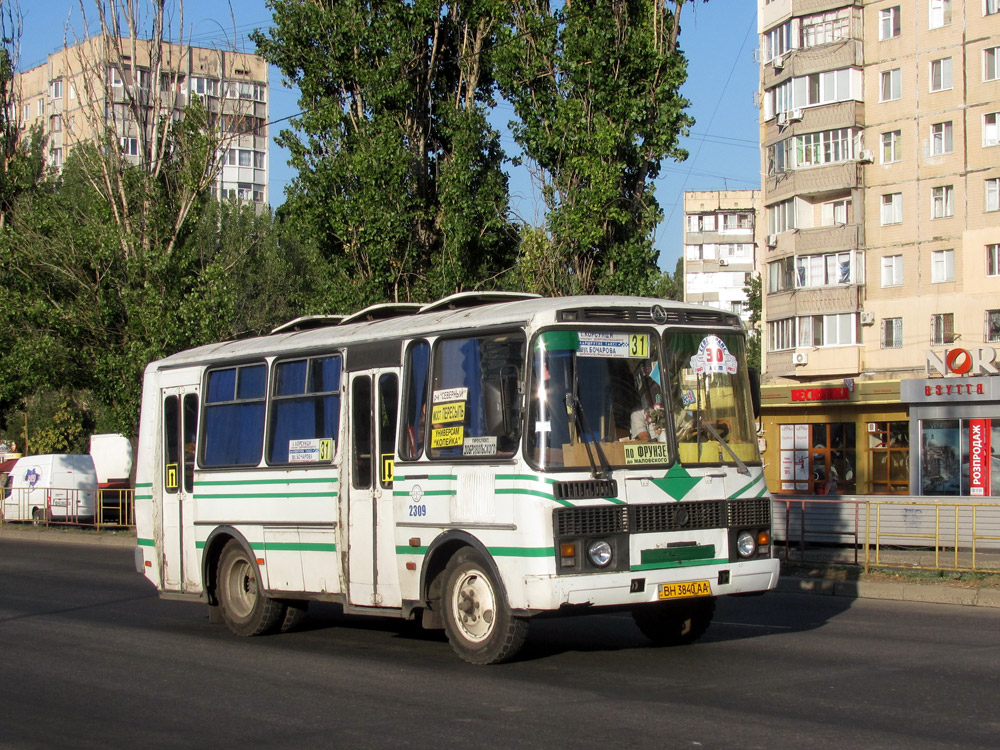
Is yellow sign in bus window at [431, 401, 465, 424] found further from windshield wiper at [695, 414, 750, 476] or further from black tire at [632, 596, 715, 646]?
black tire at [632, 596, 715, 646]

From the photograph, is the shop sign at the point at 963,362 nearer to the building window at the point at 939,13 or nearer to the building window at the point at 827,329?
the building window at the point at 827,329

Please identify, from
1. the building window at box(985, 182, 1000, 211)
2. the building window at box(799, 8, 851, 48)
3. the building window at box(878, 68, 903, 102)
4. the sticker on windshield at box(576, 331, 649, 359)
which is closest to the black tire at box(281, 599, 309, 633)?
the sticker on windshield at box(576, 331, 649, 359)

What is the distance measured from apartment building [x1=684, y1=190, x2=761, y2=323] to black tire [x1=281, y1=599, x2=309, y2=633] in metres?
97.3

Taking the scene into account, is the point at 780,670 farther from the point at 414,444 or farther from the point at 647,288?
the point at 647,288

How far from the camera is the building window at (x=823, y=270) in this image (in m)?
51.7

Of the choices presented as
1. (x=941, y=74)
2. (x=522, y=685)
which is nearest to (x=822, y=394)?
(x=941, y=74)

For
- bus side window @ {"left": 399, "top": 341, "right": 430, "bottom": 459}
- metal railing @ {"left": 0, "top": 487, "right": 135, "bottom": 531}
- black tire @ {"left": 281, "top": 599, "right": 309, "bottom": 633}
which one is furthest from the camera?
metal railing @ {"left": 0, "top": 487, "right": 135, "bottom": 531}

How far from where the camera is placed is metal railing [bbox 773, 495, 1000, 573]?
18109mm

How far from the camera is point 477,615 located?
9.83 meters

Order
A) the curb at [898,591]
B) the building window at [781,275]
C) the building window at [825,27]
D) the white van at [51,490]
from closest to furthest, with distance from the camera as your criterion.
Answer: the curb at [898,591], the white van at [51,490], the building window at [825,27], the building window at [781,275]

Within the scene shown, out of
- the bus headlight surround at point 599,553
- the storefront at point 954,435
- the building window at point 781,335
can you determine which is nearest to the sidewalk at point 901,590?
the bus headlight surround at point 599,553

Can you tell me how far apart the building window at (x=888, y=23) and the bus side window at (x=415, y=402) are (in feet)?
146

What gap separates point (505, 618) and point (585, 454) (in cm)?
133

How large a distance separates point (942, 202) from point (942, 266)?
237 cm
